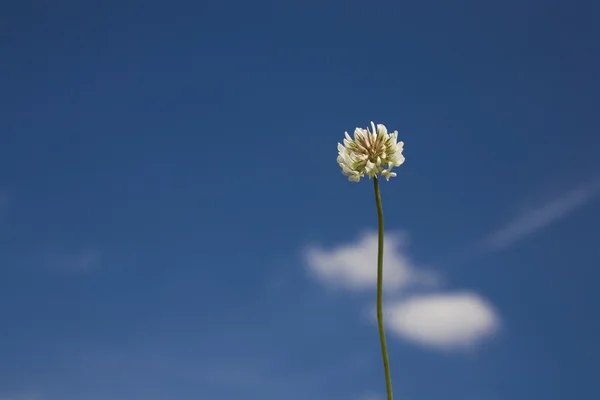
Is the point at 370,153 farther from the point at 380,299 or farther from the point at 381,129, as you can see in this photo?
the point at 380,299

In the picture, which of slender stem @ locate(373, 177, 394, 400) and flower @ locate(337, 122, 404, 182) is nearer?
slender stem @ locate(373, 177, 394, 400)

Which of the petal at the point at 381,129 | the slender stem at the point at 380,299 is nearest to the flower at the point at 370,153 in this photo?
the petal at the point at 381,129

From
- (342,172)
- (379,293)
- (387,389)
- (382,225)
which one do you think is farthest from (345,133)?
(387,389)

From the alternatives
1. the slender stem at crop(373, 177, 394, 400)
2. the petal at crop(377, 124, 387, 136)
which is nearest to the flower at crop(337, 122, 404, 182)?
the petal at crop(377, 124, 387, 136)

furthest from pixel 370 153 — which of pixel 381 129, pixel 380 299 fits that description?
pixel 380 299

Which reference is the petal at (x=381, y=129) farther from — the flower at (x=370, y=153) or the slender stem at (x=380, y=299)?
the slender stem at (x=380, y=299)

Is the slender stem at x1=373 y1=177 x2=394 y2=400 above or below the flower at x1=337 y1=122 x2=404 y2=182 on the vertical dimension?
below

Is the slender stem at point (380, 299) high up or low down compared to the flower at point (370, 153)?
down

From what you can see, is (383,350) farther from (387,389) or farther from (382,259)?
(382,259)

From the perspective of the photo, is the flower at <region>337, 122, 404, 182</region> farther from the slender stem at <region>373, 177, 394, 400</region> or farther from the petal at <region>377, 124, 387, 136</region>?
the slender stem at <region>373, 177, 394, 400</region>
